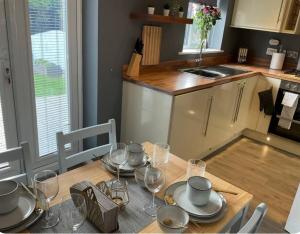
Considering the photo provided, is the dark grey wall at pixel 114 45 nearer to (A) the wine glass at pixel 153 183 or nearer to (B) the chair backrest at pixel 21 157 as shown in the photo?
(B) the chair backrest at pixel 21 157

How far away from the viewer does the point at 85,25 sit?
2.17 m

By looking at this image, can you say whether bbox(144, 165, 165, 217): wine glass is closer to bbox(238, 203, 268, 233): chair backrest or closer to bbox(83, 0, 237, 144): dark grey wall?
bbox(238, 203, 268, 233): chair backrest

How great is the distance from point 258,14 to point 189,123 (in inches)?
72.1

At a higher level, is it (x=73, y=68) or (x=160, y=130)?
(x=73, y=68)

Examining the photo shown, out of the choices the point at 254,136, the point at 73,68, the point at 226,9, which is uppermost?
the point at 226,9

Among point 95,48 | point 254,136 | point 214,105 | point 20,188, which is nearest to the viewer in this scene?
point 20,188

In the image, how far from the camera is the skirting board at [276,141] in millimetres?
3127

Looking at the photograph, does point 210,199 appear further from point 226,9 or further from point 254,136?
point 226,9

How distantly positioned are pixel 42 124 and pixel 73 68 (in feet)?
1.77

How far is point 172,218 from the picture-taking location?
937 mm

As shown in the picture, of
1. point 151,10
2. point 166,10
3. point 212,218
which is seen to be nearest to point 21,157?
point 212,218

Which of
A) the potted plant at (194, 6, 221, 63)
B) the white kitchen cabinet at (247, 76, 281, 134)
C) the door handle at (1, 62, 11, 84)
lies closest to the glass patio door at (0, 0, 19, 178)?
the door handle at (1, 62, 11, 84)

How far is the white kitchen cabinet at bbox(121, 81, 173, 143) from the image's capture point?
2.16 m

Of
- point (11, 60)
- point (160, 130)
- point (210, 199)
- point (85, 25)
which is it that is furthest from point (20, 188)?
point (85, 25)
